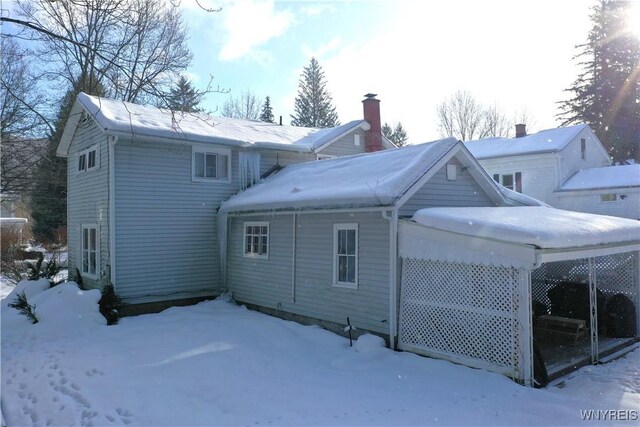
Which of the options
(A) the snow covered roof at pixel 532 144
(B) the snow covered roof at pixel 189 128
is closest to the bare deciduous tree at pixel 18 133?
(B) the snow covered roof at pixel 189 128

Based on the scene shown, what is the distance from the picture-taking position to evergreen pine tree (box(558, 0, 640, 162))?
33.7 meters

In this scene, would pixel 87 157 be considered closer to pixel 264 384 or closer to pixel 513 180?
pixel 264 384

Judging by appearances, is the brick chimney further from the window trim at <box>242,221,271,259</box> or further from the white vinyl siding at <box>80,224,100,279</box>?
the white vinyl siding at <box>80,224,100,279</box>

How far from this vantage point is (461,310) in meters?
7.79

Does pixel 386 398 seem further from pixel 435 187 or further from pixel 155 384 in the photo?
pixel 435 187

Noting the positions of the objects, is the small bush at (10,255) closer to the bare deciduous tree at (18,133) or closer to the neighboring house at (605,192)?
the bare deciduous tree at (18,133)

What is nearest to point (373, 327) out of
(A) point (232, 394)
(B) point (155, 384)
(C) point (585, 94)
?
(A) point (232, 394)

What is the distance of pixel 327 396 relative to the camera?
6.40 metres

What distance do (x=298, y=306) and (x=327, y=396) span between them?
181 inches

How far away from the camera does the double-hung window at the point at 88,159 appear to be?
13.4m

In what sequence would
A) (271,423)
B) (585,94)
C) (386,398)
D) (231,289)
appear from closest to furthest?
(271,423) → (386,398) → (231,289) → (585,94)

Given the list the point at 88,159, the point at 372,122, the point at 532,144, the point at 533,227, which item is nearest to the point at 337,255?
the point at 533,227

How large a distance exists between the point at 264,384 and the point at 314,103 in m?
45.5

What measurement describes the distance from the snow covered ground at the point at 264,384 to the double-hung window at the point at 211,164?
497cm
